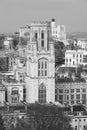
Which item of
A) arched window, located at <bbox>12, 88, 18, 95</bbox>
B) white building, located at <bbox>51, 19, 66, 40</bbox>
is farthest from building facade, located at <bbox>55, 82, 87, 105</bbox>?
white building, located at <bbox>51, 19, 66, 40</bbox>

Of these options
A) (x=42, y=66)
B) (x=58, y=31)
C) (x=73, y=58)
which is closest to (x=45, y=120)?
(x=42, y=66)

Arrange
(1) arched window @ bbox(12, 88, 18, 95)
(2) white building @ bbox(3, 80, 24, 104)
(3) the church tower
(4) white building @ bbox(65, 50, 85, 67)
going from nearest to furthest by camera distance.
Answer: (3) the church tower → (2) white building @ bbox(3, 80, 24, 104) → (1) arched window @ bbox(12, 88, 18, 95) → (4) white building @ bbox(65, 50, 85, 67)

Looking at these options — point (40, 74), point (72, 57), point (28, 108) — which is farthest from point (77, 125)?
point (72, 57)

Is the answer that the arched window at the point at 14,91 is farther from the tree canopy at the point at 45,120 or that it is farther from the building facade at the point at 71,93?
the tree canopy at the point at 45,120

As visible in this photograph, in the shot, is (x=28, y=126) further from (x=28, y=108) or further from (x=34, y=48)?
(x=34, y=48)

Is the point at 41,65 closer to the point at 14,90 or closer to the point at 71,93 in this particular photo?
the point at 14,90

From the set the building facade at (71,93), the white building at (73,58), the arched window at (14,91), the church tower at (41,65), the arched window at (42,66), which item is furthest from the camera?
the white building at (73,58)

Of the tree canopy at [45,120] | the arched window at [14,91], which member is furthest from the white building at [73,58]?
the tree canopy at [45,120]

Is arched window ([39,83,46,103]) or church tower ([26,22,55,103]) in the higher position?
church tower ([26,22,55,103])

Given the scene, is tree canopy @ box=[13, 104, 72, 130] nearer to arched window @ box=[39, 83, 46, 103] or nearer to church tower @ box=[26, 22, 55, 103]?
church tower @ box=[26, 22, 55, 103]
